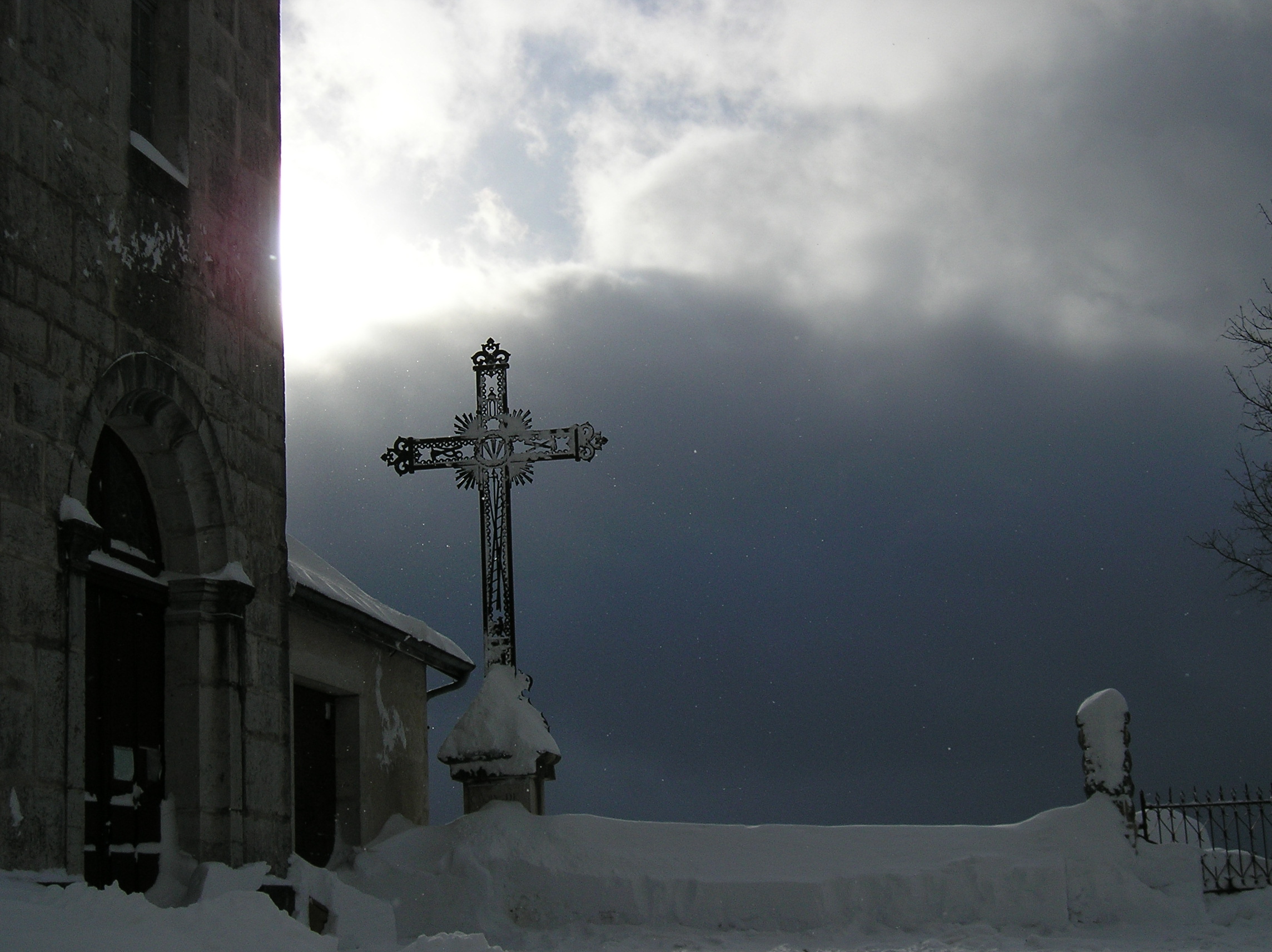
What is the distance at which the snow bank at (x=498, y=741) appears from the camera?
34.9 ft

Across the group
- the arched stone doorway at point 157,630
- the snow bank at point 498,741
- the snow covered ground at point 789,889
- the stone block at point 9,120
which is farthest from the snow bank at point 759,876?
the stone block at point 9,120

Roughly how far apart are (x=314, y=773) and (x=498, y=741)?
58.9 inches

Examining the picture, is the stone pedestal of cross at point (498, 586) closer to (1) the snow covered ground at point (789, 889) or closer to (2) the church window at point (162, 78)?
(1) the snow covered ground at point (789, 889)

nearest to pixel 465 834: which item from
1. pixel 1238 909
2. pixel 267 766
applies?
pixel 267 766

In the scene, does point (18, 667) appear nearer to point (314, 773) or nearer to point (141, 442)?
point (141, 442)

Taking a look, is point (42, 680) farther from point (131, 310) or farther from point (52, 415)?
point (131, 310)

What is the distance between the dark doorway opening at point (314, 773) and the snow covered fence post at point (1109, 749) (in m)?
6.54

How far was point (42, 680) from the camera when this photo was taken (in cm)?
570

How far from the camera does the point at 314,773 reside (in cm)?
1038

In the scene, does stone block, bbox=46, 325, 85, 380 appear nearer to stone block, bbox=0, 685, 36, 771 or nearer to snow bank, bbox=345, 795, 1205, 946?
stone block, bbox=0, 685, 36, 771

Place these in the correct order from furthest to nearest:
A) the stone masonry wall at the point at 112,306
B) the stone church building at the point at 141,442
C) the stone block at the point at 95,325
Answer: the stone block at the point at 95,325 < the stone church building at the point at 141,442 < the stone masonry wall at the point at 112,306

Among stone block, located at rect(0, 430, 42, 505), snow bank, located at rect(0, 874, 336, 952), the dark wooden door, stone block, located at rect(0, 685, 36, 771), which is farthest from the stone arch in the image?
snow bank, located at rect(0, 874, 336, 952)

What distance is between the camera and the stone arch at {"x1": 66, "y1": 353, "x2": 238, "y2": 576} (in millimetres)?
7059

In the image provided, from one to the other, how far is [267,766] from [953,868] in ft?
18.0
